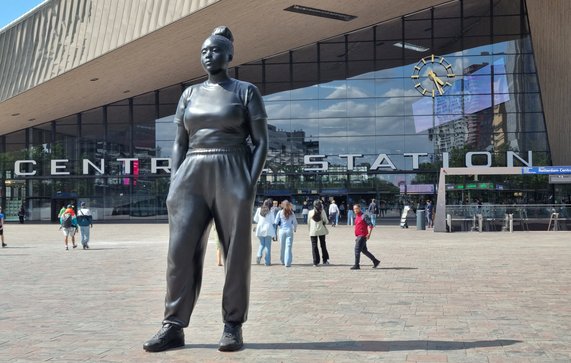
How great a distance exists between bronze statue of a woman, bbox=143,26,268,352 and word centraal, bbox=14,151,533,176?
33275 mm

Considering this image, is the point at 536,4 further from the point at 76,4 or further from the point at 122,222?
the point at 122,222

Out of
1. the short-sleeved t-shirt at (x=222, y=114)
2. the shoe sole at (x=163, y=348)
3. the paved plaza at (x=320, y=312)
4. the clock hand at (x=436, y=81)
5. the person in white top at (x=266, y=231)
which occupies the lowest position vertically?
the paved plaza at (x=320, y=312)

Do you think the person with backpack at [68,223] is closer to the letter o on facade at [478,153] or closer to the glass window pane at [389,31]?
the glass window pane at [389,31]

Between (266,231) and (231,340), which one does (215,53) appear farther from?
(266,231)

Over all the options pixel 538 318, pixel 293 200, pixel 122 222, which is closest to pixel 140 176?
pixel 122 222

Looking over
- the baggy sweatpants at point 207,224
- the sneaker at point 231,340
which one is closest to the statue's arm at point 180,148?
the baggy sweatpants at point 207,224

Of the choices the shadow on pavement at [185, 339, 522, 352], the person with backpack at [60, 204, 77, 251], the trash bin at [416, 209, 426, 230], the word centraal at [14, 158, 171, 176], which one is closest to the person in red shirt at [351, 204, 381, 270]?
the shadow on pavement at [185, 339, 522, 352]

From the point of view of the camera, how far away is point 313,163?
130ft

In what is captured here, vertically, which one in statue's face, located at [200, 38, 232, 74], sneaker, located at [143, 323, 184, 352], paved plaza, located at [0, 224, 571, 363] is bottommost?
paved plaza, located at [0, 224, 571, 363]

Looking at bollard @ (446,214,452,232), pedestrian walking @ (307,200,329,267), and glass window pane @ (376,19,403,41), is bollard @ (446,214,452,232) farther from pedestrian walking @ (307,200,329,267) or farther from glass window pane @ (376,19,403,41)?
pedestrian walking @ (307,200,329,267)

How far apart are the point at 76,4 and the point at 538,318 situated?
27887mm

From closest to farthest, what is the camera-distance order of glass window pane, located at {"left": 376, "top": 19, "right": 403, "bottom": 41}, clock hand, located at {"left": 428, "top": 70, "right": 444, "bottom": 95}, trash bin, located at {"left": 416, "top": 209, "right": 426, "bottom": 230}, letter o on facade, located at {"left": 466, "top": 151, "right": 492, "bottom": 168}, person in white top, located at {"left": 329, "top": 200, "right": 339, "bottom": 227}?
trash bin, located at {"left": 416, "top": 209, "right": 426, "bottom": 230} < person in white top, located at {"left": 329, "top": 200, "right": 339, "bottom": 227} < letter o on facade, located at {"left": 466, "top": 151, "right": 492, "bottom": 168} < clock hand, located at {"left": 428, "top": 70, "right": 444, "bottom": 95} < glass window pane, located at {"left": 376, "top": 19, "right": 403, "bottom": 41}

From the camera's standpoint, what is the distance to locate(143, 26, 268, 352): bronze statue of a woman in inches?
219

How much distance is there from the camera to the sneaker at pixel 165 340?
5.53 m
